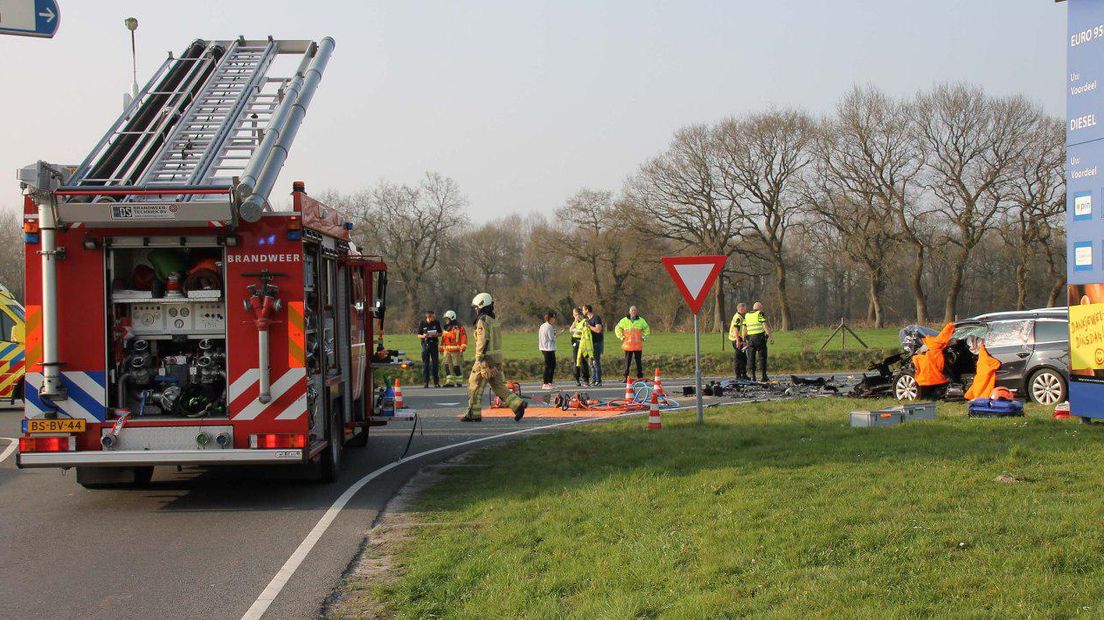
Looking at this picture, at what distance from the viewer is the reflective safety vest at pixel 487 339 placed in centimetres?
1398

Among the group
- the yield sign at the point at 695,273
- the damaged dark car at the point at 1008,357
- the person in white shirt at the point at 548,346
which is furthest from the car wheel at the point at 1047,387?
the person in white shirt at the point at 548,346

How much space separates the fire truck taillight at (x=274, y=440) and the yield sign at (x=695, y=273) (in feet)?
18.5

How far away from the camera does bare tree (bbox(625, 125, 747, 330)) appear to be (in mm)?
56656

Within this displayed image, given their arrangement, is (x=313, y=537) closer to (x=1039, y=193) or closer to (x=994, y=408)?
(x=994, y=408)

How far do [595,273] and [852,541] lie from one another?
5488cm

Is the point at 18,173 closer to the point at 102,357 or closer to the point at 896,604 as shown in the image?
the point at 102,357

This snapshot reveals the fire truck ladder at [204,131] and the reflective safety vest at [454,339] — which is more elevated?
the fire truck ladder at [204,131]

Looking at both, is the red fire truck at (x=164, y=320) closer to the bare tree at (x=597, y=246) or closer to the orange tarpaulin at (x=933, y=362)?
the orange tarpaulin at (x=933, y=362)

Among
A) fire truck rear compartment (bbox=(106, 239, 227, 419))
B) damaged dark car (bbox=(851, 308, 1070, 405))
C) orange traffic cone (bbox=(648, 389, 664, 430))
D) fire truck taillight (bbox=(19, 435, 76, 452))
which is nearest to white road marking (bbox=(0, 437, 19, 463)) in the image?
fire truck taillight (bbox=(19, 435, 76, 452))

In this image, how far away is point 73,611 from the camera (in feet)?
20.1

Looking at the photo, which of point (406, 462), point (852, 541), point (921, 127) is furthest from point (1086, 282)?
point (921, 127)

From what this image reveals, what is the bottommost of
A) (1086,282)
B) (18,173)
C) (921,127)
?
(1086,282)

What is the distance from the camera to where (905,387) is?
16.5m

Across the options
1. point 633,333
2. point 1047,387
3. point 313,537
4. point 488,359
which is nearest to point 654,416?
point 488,359
